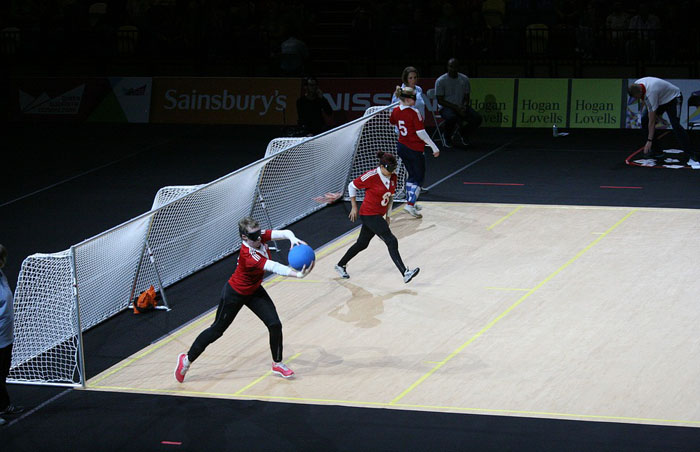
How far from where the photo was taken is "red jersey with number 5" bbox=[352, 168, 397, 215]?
555 inches

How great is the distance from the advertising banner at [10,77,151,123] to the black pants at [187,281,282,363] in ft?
58.3

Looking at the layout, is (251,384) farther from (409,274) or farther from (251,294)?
(409,274)

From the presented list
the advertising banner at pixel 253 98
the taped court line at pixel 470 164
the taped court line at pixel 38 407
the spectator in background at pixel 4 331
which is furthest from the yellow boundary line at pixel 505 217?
the spectator in background at pixel 4 331

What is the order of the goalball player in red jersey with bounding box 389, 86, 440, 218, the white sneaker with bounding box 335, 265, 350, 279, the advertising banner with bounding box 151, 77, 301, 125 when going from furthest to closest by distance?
the advertising banner with bounding box 151, 77, 301, 125 < the goalball player in red jersey with bounding box 389, 86, 440, 218 < the white sneaker with bounding box 335, 265, 350, 279

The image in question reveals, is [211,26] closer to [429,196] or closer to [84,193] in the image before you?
[84,193]

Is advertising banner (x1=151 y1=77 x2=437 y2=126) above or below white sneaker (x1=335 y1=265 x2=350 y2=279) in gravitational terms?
above

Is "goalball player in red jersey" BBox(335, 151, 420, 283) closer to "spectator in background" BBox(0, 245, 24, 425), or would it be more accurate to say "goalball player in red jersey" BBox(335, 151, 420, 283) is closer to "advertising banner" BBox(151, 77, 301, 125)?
"spectator in background" BBox(0, 245, 24, 425)

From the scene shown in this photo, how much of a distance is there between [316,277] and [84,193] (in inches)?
293

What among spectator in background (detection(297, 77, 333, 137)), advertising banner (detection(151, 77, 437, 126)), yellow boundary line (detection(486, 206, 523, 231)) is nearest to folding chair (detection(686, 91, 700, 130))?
advertising banner (detection(151, 77, 437, 126))

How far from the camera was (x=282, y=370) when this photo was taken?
11.5 m

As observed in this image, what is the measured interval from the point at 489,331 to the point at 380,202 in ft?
8.49

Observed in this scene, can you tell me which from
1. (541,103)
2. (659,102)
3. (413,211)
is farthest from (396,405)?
(541,103)

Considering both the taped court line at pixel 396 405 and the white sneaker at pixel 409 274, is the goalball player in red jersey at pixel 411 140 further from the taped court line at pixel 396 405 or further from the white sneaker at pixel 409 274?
the taped court line at pixel 396 405

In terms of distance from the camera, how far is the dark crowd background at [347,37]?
2681 centimetres
